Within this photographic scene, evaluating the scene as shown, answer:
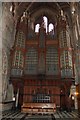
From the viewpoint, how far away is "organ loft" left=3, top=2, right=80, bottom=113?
13.1 m

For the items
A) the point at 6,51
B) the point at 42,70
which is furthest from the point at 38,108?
Result: the point at 6,51

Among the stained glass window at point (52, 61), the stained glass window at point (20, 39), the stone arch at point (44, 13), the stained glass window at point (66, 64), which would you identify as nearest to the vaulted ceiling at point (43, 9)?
the stone arch at point (44, 13)

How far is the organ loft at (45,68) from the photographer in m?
13.1

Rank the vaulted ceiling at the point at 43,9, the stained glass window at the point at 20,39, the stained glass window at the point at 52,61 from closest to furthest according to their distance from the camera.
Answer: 1. the stained glass window at the point at 52,61
2. the stained glass window at the point at 20,39
3. the vaulted ceiling at the point at 43,9

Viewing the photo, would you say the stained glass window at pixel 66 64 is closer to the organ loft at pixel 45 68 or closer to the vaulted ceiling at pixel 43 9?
the organ loft at pixel 45 68

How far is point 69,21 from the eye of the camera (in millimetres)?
16797

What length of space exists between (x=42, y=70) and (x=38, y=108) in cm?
341

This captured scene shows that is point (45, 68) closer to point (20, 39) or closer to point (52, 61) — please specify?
point (52, 61)

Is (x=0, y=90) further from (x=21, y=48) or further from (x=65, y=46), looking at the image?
(x=65, y=46)

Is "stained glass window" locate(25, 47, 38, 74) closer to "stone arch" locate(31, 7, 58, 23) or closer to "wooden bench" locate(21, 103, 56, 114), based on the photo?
"wooden bench" locate(21, 103, 56, 114)

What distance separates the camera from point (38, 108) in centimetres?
→ 1163

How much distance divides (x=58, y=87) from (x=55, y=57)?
2961 mm

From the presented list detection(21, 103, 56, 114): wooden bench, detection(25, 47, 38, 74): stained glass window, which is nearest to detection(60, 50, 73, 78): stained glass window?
detection(25, 47, 38, 74): stained glass window

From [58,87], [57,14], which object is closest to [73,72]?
[58,87]
